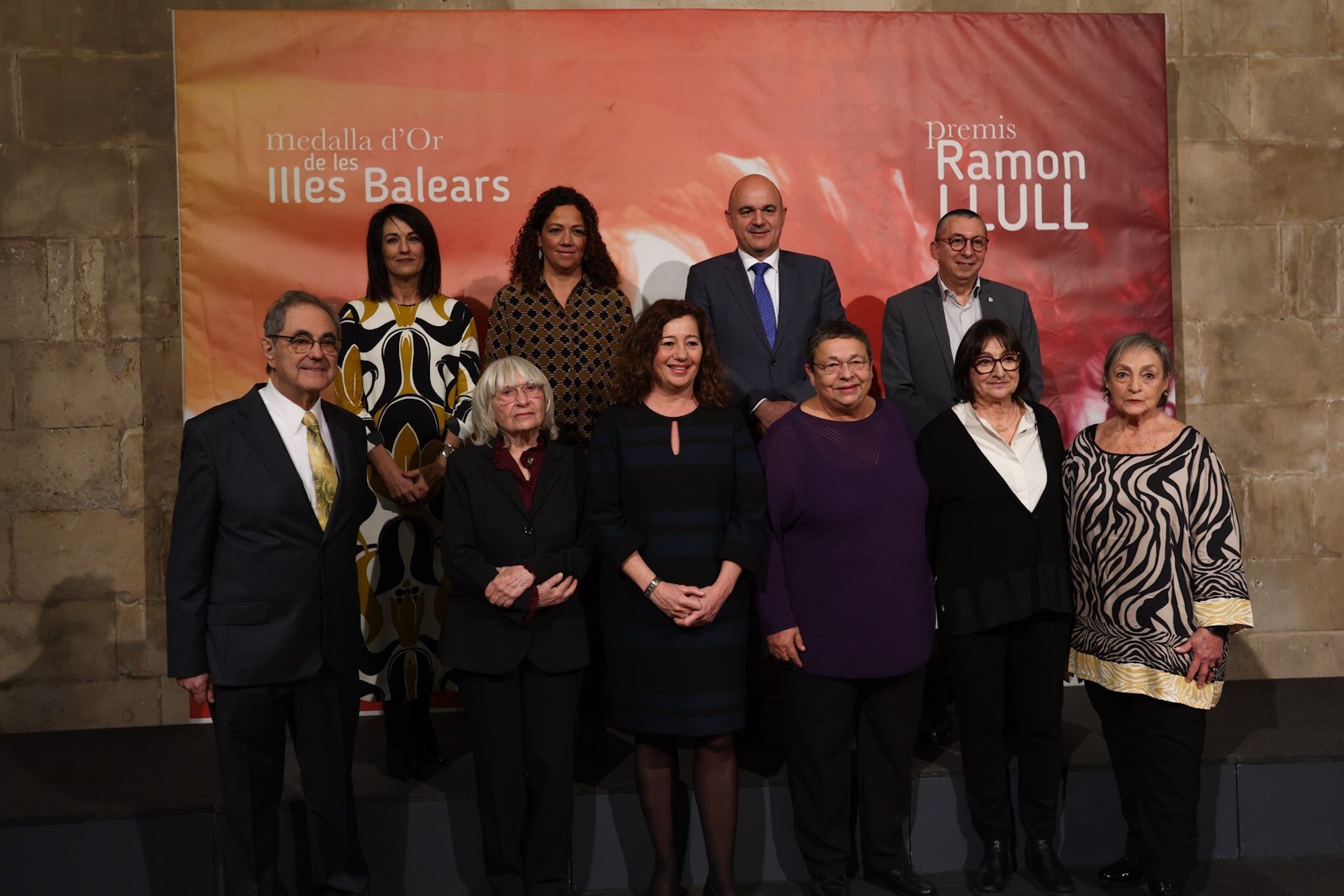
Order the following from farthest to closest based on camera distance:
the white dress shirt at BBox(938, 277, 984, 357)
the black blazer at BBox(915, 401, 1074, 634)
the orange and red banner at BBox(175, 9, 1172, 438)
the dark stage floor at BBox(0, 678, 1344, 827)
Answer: the orange and red banner at BBox(175, 9, 1172, 438) → the white dress shirt at BBox(938, 277, 984, 357) → the dark stage floor at BBox(0, 678, 1344, 827) → the black blazer at BBox(915, 401, 1074, 634)

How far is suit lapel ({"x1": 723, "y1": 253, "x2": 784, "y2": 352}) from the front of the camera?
3451 mm

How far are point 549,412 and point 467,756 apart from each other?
1356 millimetres

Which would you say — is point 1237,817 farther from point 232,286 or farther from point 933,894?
point 232,286

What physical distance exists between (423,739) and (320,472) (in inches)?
47.5

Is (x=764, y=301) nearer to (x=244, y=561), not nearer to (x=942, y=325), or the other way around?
(x=942, y=325)

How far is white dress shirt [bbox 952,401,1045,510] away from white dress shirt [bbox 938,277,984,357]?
2.15ft

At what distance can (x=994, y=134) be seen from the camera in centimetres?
445

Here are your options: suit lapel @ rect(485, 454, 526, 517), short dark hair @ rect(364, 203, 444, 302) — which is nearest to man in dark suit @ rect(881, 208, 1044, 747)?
suit lapel @ rect(485, 454, 526, 517)

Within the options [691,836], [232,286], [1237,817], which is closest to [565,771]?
[691,836]

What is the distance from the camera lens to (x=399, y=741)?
3.46 m

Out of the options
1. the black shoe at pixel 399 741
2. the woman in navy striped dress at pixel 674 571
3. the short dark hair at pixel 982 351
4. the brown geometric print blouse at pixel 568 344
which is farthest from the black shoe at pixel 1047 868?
the black shoe at pixel 399 741

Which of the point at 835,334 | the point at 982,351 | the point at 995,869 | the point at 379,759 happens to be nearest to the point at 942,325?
the point at 982,351

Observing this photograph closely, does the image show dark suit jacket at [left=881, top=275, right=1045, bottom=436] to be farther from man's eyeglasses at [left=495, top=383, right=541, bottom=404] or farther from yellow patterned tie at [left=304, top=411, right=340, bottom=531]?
yellow patterned tie at [left=304, top=411, right=340, bottom=531]

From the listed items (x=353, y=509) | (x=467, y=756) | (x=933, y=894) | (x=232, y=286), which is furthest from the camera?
(x=232, y=286)
